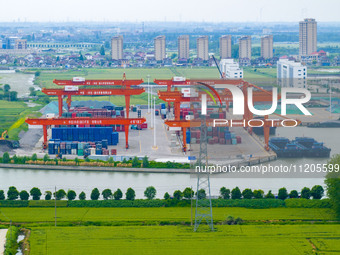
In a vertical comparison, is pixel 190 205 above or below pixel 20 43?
below

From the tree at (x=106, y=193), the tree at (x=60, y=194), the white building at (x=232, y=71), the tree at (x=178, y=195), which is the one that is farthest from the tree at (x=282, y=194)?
the white building at (x=232, y=71)

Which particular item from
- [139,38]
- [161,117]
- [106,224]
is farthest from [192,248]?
[139,38]

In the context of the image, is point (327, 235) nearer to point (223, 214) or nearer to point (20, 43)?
point (223, 214)

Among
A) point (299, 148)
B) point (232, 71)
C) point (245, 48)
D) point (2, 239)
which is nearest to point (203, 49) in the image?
point (245, 48)

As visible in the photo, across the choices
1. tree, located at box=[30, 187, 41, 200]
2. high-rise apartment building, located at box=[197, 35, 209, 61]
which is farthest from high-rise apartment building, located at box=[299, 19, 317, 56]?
tree, located at box=[30, 187, 41, 200]

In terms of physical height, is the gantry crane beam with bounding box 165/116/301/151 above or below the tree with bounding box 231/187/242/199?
above

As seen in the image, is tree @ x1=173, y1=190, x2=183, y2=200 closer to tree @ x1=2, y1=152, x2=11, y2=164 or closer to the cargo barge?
the cargo barge

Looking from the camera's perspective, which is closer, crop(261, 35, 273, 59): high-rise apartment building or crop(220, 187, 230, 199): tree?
crop(220, 187, 230, 199): tree

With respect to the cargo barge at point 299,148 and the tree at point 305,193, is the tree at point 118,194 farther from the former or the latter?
the cargo barge at point 299,148
